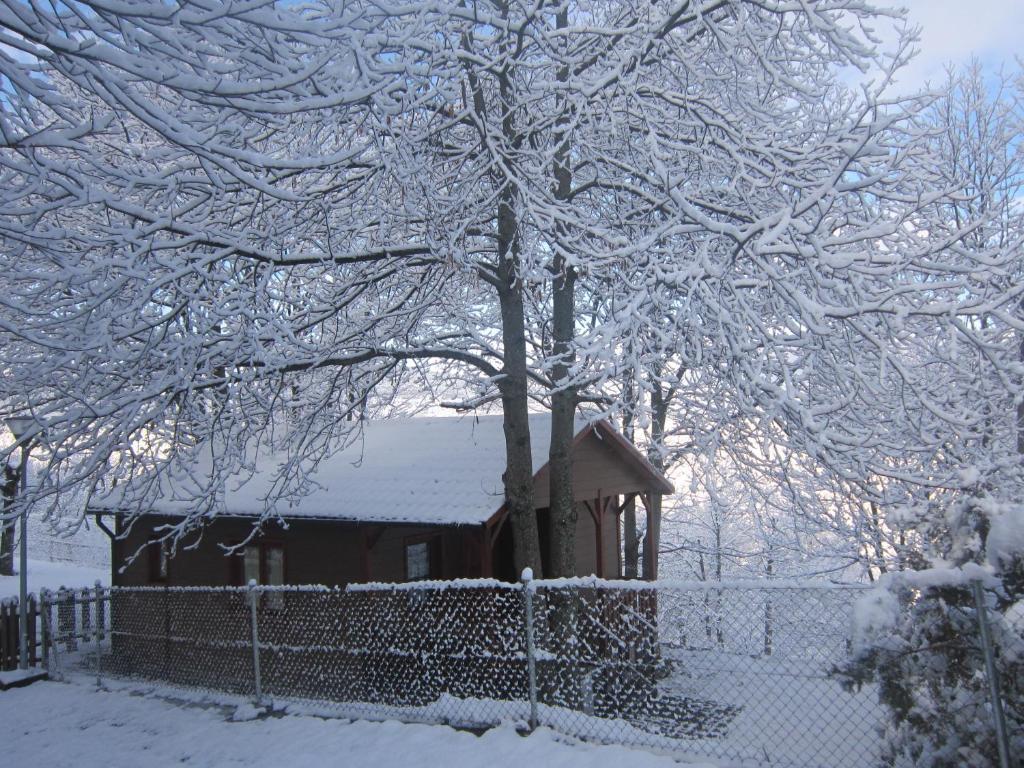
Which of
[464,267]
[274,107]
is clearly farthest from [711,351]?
[274,107]

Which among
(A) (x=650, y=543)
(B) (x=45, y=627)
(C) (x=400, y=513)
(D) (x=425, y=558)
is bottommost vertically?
(B) (x=45, y=627)

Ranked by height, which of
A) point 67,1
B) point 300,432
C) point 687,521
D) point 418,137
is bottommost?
point 687,521

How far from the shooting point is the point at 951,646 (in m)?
3.96

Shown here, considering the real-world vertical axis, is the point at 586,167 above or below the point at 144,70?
above

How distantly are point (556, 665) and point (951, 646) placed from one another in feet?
11.1

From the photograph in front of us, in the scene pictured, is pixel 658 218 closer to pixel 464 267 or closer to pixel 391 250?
pixel 464 267

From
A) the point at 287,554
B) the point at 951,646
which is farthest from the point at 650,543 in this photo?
the point at 951,646

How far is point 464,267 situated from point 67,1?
4.28 metres

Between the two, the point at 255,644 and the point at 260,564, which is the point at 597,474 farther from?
the point at 255,644

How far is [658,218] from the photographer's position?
7.93 meters

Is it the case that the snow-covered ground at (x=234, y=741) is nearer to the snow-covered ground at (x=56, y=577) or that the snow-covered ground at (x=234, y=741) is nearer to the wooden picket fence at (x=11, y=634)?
the wooden picket fence at (x=11, y=634)

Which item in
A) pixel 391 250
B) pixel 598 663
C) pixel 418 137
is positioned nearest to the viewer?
pixel 598 663

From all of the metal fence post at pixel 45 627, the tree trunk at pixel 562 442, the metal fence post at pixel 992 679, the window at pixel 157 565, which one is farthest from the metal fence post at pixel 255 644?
the window at pixel 157 565

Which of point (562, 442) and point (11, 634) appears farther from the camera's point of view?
point (11, 634)
